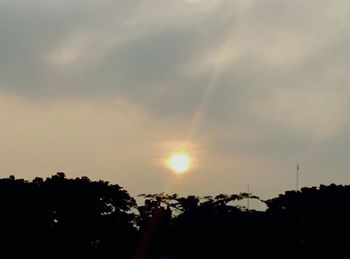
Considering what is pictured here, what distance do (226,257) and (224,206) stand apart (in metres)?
10.4

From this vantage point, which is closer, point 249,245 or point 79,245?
point 79,245

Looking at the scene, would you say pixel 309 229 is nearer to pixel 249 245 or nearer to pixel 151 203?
pixel 249 245

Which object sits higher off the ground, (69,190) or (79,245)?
(69,190)

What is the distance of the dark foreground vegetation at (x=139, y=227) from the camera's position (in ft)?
209

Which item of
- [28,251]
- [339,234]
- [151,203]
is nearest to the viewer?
[28,251]

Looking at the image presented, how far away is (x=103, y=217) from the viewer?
6456cm

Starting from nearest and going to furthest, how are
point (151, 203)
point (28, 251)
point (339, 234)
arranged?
point (28, 251), point (339, 234), point (151, 203)

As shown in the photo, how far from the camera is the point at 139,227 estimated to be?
2835 inches

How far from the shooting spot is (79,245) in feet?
211

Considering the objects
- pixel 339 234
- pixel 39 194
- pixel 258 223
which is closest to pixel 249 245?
pixel 258 223

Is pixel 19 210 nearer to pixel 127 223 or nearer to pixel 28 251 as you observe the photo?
pixel 28 251

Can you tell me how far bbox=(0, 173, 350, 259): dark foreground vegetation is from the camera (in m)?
63.6

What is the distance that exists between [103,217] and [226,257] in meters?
13.0

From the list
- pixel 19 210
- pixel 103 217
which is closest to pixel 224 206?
pixel 103 217
